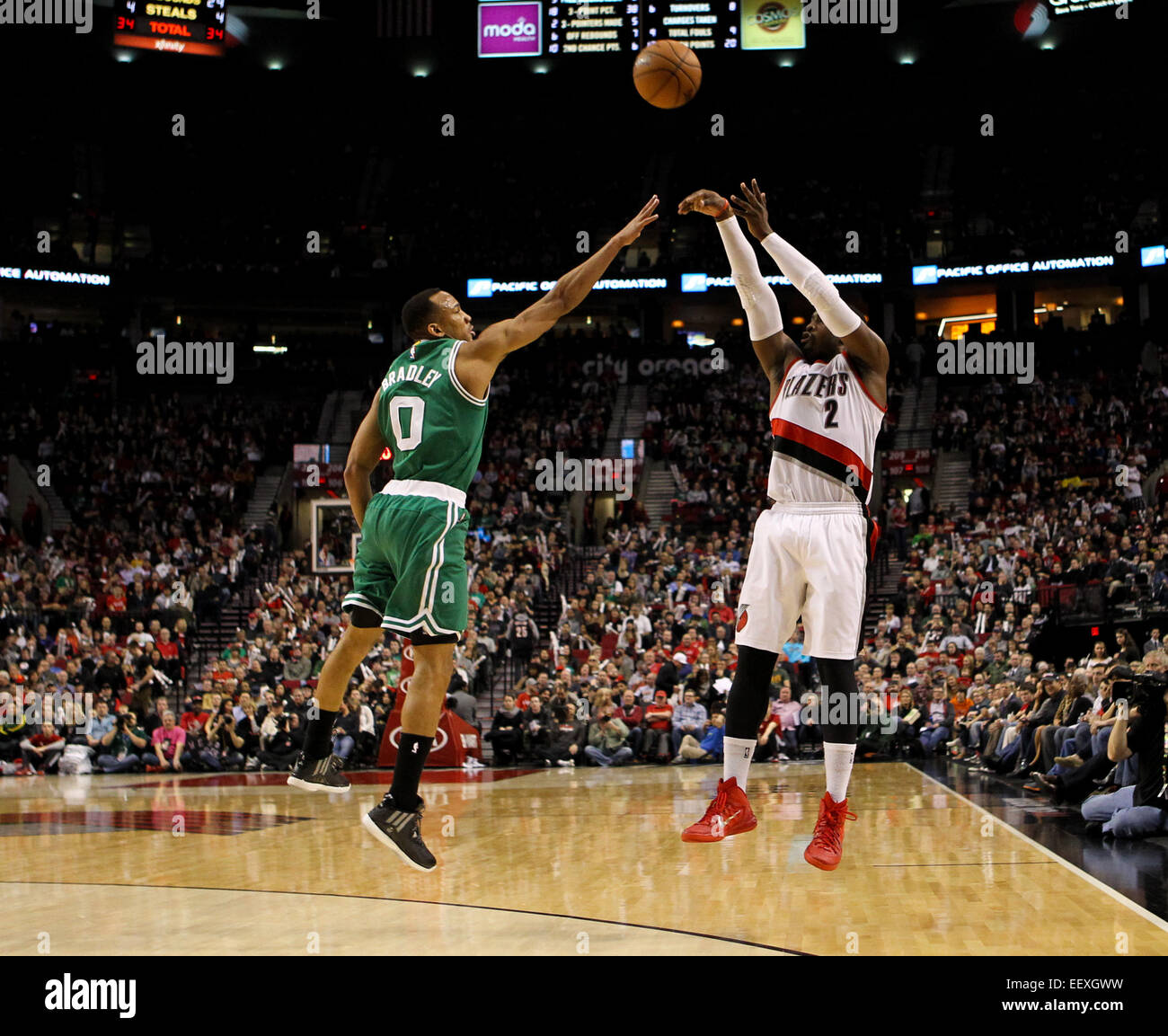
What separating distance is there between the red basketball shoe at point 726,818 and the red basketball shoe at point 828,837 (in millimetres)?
278

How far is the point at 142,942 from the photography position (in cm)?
570

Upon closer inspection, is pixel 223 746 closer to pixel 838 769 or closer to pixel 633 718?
pixel 633 718

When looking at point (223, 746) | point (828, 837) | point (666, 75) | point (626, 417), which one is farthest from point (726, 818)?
point (626, 417)

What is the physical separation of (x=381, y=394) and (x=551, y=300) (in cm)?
84

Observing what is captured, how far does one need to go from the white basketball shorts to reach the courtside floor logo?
2766 centimetres

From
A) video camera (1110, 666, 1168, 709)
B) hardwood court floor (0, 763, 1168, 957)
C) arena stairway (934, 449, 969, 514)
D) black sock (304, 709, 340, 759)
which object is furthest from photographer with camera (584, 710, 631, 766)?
arena stairway (934, 449, 969, 514)

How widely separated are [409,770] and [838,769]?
6.01 feet

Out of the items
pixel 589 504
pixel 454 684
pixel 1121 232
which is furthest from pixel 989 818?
pixel 1121 232

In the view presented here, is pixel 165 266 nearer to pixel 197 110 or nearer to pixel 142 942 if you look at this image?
pixel 197 110

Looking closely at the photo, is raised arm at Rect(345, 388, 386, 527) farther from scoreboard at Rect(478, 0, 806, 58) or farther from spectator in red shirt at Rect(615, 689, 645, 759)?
scoreboard at Rect(478, 0, 806, 58)

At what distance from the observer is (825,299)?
5570 mm

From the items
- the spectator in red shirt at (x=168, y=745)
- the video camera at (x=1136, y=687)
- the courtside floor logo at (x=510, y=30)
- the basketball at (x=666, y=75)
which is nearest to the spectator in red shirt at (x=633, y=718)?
the spectator in red shirt at (x=168, y=745)

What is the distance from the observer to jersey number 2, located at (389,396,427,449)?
562 cm

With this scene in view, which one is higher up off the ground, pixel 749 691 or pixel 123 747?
pixel 749 691
